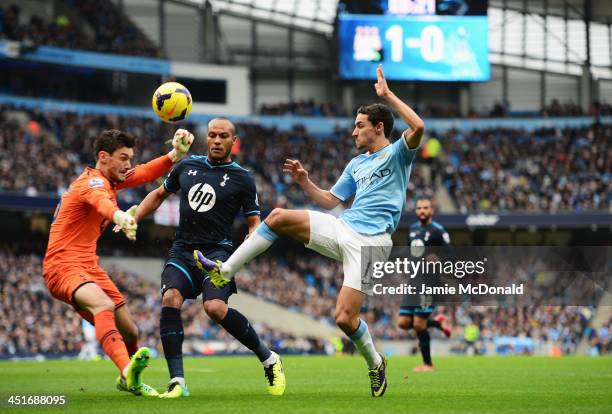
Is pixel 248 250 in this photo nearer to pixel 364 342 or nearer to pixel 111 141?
pixel 364 342

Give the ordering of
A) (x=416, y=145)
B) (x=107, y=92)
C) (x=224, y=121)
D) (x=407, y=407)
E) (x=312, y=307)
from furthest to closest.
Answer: (x=107, y=92), (x=312, y=307), (x=224, y=121), (x=416, y=145), (x=407, y=407)

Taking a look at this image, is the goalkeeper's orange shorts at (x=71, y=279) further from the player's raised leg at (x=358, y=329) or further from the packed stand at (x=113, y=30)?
the packed stand at (x=113, y=30)

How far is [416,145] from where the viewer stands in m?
8.66

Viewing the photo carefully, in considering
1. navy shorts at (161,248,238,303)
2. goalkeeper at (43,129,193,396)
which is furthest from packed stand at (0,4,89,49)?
navy shorts at (161,248,238,303)

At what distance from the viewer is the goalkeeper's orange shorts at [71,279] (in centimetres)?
868

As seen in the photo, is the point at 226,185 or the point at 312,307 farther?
the point at 312,307

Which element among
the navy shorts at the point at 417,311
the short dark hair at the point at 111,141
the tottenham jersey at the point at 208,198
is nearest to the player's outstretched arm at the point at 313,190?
the tottenham jersey at the point at 208,198

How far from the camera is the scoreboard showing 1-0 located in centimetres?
4766

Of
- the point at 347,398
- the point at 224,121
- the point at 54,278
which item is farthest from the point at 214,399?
the point at 224,121

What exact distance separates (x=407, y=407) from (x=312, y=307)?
32.5 metres

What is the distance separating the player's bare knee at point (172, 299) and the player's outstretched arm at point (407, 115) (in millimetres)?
2743

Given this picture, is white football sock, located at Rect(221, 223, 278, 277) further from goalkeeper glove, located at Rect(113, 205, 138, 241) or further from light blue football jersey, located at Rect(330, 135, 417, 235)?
goalkeeper glove, located at Rect(113, 205, 138, 241)

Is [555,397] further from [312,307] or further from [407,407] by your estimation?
[312,307]

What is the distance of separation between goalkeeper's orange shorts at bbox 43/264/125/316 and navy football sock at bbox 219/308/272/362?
1.17 m
